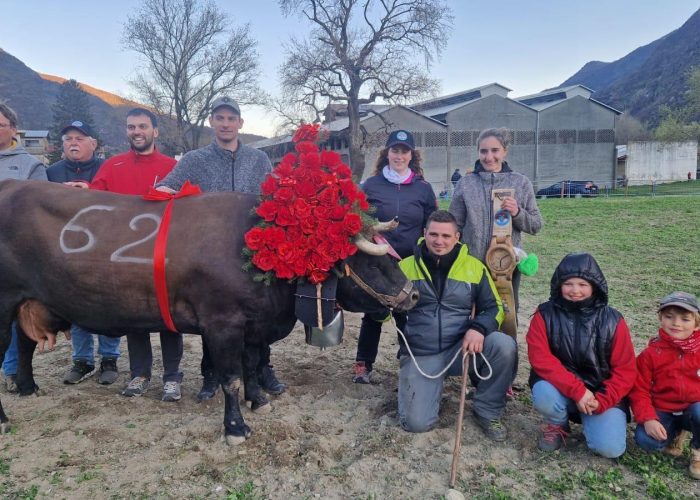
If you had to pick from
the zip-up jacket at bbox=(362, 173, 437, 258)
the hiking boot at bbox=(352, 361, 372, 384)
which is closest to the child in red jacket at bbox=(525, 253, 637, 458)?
the zip-up jacket at bbox=(362, 173, 437, 258)

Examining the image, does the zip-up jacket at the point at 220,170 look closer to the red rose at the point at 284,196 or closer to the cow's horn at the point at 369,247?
the red rose at the point at 284,196

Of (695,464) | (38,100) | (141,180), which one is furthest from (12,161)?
(38,100)

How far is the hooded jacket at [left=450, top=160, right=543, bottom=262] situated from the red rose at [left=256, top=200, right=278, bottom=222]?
1.66m

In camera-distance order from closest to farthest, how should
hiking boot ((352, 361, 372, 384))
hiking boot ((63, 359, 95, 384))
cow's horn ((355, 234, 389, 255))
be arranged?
cow's horn ((355, 234, 389, 255))
hiking boot ((352, 361, 372, 384))
hiking boot ((63, 359, 95, 384))

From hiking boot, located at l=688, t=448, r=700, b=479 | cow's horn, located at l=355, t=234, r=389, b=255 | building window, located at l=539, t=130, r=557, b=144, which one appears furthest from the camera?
building window, located at l=539, t=130, r=557, b=144

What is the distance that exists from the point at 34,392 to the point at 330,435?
2.62m

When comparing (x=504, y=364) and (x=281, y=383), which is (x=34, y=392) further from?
(x=504, y=364)

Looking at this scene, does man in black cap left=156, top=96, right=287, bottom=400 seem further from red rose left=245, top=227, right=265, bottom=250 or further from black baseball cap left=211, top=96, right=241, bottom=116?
red rose left=245, top=227, right=265, bottom=250

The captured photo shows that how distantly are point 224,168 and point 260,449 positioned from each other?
225 centimetres

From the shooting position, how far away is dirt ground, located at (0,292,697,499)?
9.78ft

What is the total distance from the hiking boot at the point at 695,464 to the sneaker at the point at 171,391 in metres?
3.62

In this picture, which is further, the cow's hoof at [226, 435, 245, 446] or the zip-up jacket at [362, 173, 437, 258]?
the zip-up jacket at [362, 173, 437, 258]

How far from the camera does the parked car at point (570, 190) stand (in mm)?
27078

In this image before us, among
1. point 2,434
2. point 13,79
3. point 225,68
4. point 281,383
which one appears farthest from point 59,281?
point 13,79
